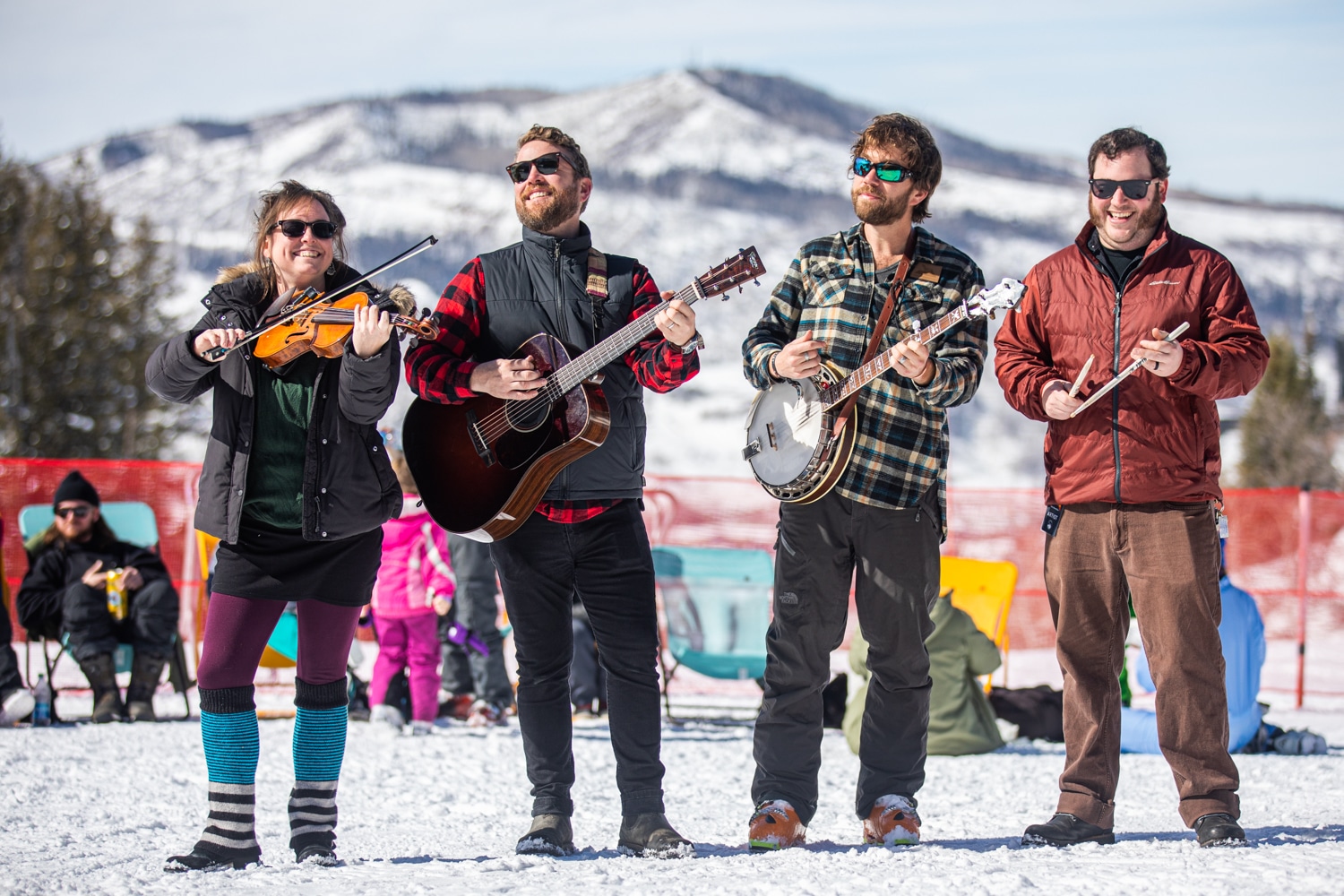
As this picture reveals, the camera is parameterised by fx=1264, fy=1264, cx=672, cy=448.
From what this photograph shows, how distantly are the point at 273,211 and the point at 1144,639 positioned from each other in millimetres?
2928

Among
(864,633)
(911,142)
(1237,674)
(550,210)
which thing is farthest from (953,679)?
(550,210)

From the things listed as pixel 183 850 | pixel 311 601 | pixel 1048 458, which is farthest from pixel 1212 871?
pixel 183 850

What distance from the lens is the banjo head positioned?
3807mm

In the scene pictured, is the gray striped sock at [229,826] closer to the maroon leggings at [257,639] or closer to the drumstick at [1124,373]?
the maroon leggings at [257,639]

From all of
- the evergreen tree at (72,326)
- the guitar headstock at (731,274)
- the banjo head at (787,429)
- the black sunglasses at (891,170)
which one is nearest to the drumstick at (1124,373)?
the banjo head at (787,429)

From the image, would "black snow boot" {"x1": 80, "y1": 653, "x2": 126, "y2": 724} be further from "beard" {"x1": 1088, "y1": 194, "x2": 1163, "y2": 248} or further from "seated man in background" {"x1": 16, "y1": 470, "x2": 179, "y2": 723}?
"beard" {"x1": 1088, "y1": 194, "x2": 1163, "y2": 248}

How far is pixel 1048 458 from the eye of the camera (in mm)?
3922

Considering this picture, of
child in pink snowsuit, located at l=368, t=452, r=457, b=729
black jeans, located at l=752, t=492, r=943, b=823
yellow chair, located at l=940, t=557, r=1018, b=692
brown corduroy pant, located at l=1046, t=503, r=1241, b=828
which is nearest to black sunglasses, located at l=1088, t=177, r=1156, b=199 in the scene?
brown corduroy pant, located at l=1046, t=503, r=1241, b=828

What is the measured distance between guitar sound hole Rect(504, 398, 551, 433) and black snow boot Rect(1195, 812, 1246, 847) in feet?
7.27

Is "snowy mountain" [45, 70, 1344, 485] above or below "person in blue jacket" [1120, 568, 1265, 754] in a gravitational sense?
above

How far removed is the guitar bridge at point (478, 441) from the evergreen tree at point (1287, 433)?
35.7 metres

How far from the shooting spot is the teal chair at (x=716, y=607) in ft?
26.4

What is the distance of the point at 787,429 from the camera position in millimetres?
3936

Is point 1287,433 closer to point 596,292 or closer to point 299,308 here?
point 596,292
